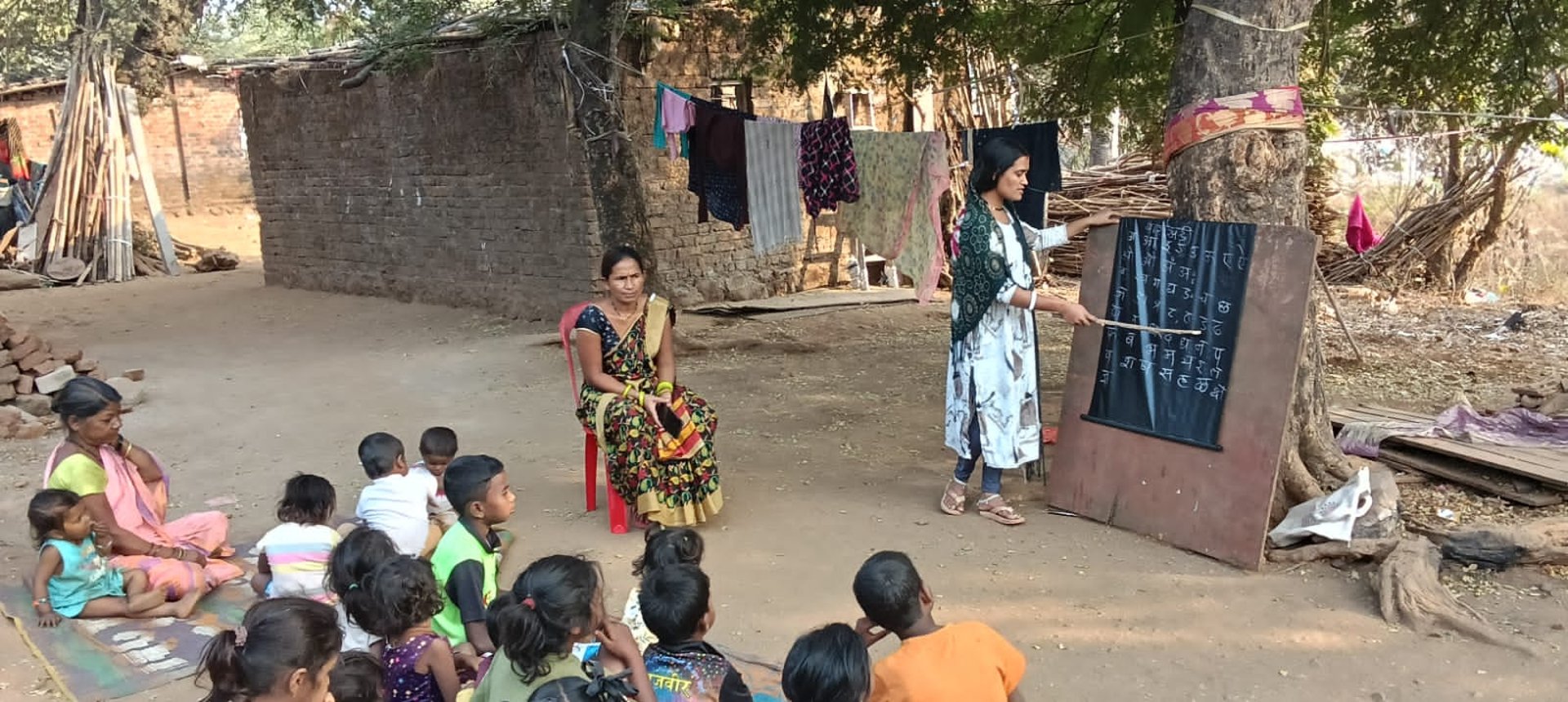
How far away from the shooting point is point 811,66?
7852mm

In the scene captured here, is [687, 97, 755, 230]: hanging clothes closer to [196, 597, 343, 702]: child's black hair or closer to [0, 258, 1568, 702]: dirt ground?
[0, 258, 1568, 702]: dirt ground

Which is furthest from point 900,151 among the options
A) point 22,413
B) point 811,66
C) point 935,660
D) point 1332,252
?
point 1332,252

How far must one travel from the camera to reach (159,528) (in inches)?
166

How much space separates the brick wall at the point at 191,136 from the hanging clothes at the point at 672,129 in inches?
585

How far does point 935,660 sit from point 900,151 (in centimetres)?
488

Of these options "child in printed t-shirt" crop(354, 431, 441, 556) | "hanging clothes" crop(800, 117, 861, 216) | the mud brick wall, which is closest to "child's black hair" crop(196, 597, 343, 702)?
"child in printed t-shirt" crop(354, 431, 441, 556)

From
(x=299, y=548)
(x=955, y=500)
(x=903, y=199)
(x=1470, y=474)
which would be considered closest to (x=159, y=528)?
(x=299, y=548)

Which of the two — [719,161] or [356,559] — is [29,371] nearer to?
[719,161]

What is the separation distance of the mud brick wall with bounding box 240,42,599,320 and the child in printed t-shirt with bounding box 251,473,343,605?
20.0ft

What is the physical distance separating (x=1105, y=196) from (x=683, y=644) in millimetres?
11740

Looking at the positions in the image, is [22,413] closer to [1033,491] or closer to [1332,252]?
[1033,491]

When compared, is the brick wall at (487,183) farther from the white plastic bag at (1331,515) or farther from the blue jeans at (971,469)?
the white plastic bag at (1331,515)

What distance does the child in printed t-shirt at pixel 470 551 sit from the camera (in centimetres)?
305

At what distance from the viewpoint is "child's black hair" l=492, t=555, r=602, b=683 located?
2.28 metres
